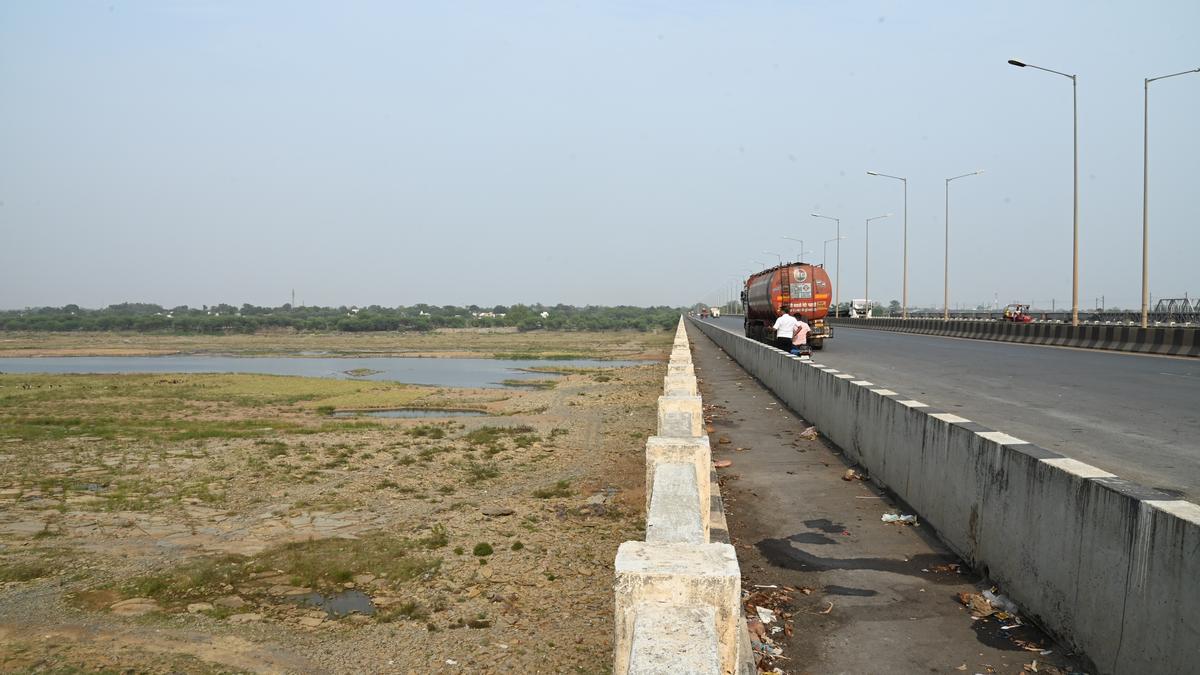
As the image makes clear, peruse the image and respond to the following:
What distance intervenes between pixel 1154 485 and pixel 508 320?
16772 cm

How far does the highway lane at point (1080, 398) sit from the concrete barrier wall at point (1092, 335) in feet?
3.08

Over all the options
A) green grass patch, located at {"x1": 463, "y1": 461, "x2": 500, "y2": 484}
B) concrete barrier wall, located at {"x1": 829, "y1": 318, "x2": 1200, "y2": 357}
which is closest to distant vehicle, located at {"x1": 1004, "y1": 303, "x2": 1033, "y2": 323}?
concrete barrier wall, located at {"x1": 829, "y1": 318, "x2": 1200, "y2": 357}

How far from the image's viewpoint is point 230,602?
906 cm

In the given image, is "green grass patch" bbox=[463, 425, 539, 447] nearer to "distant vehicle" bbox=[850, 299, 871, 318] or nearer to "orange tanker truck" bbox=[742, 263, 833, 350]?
"orange tanker truck" bbox=[742, 263, 833, 350]

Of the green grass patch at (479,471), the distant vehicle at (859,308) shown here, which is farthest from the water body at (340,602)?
the distant vehicle at (859,308)

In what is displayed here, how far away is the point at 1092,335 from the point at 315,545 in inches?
1042

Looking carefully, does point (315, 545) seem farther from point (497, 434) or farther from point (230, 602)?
point (497, 434)

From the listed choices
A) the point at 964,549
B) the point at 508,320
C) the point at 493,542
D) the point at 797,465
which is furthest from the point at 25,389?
the point at 508,320

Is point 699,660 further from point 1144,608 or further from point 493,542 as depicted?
point 493,542

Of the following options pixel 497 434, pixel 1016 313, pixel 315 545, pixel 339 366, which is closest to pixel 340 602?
pixel 315 545

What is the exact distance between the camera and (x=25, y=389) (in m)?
37.4

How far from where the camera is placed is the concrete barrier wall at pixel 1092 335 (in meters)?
23.3

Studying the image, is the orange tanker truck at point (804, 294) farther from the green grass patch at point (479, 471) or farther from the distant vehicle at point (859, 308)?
the distant vehicle at point (859, 308)

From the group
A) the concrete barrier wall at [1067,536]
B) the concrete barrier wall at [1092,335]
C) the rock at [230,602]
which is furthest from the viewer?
the concrete barrier wall at [1092,335]
